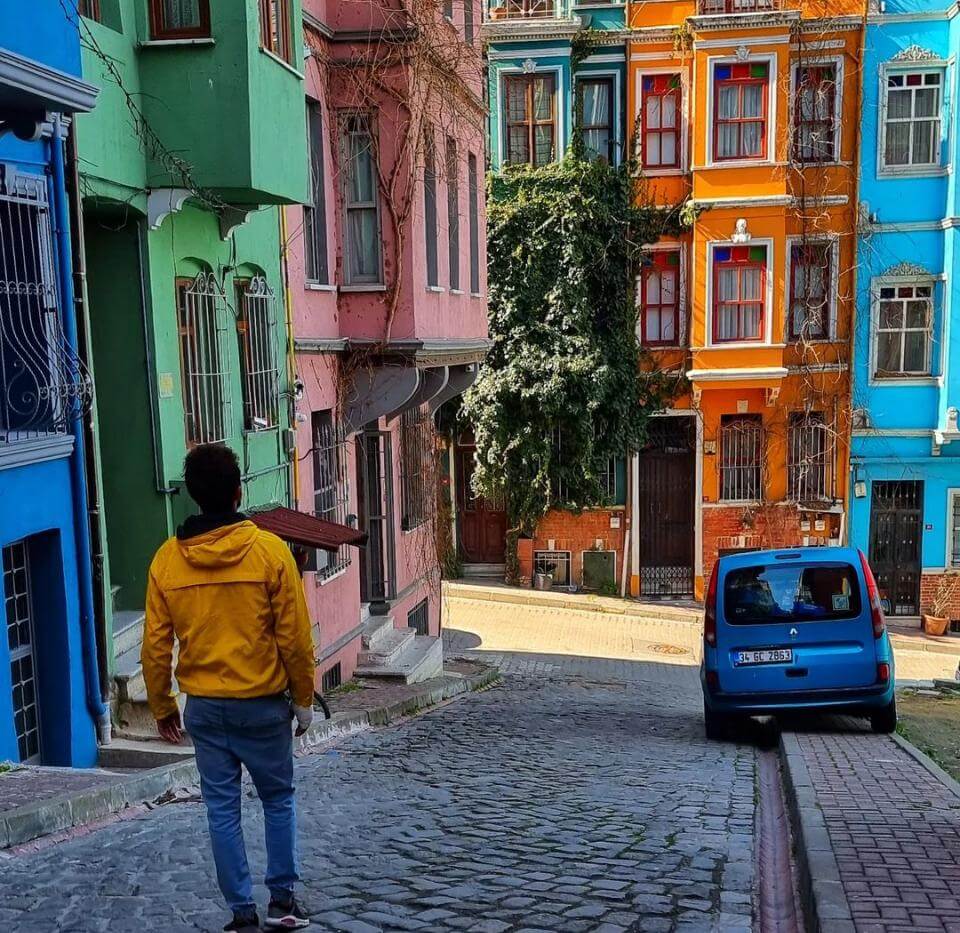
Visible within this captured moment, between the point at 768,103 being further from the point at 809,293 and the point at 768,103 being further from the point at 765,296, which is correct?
the point at 809,293

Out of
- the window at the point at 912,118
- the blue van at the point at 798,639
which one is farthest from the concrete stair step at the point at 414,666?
the window at the point at 912,118

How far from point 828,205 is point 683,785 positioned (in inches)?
764

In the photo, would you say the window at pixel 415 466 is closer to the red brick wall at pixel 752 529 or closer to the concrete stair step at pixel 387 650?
the concrete stair step at pixel 387 650

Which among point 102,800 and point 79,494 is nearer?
point 102,800

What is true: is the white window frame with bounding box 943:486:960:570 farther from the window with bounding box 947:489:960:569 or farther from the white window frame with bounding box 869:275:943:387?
the white window frame with bounding box 869:275:943:387

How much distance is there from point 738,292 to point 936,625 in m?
8.42

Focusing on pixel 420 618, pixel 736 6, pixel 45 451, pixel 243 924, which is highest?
pixel 736 6

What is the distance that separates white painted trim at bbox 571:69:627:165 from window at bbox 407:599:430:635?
11647 mm

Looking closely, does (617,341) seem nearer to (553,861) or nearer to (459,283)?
(459,283)

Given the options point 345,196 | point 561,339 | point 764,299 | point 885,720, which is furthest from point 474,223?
point 885,720

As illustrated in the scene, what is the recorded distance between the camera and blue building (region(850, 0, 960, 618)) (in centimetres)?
2316

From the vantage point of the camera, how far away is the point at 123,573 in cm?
995

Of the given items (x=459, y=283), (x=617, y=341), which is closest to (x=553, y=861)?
(x=459, y=283)

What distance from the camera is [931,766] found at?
7.96 m
